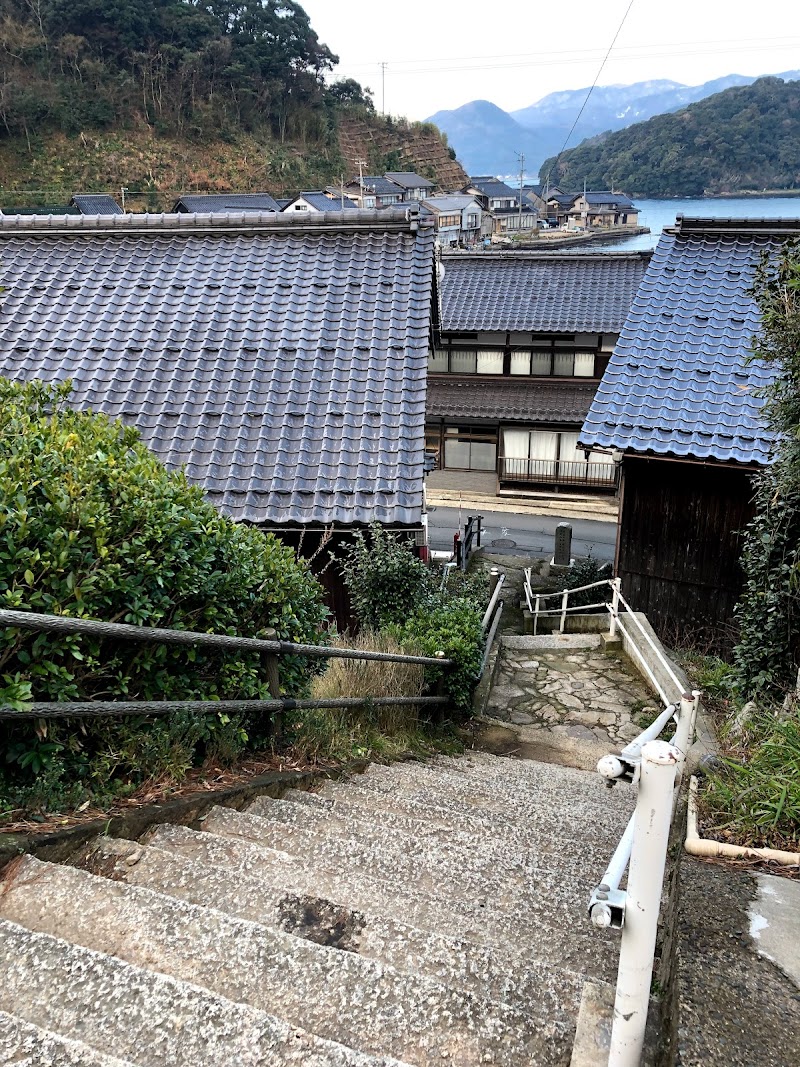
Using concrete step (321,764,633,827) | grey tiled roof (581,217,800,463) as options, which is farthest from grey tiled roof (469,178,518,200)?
concrete step (321,764,633,827)

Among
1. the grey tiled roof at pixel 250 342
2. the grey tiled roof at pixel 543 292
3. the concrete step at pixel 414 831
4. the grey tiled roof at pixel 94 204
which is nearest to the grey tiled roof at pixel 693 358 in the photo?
the grey tiled roof at pixel 250 342

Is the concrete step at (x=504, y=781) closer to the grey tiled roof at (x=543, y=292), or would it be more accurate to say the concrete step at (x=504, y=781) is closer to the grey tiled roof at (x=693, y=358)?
the grey tiled roof at (x=693, y=358)

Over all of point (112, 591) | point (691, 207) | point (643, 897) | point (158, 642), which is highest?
point (691, 207)

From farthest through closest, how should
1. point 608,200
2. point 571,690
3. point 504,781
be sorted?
point 608,200 → point 571,690 → point 504,781

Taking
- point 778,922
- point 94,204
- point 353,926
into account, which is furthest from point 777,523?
point 94,204

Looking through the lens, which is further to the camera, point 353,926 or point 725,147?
point 725,147

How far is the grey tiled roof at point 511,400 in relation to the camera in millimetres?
25641

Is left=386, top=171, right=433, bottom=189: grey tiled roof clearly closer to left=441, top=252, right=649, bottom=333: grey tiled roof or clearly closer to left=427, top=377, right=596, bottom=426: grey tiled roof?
left=441, top=252, right=649, bottom=333: grey tiled roof

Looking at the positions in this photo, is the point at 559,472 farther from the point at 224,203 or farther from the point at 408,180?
the point at 408,180

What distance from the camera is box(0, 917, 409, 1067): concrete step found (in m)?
2.07

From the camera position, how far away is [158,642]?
3.55m

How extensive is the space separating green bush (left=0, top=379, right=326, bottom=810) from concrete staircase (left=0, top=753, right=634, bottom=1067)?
536 millimetres

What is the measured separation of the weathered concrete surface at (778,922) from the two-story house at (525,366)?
22734mm

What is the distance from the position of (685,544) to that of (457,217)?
222ft
